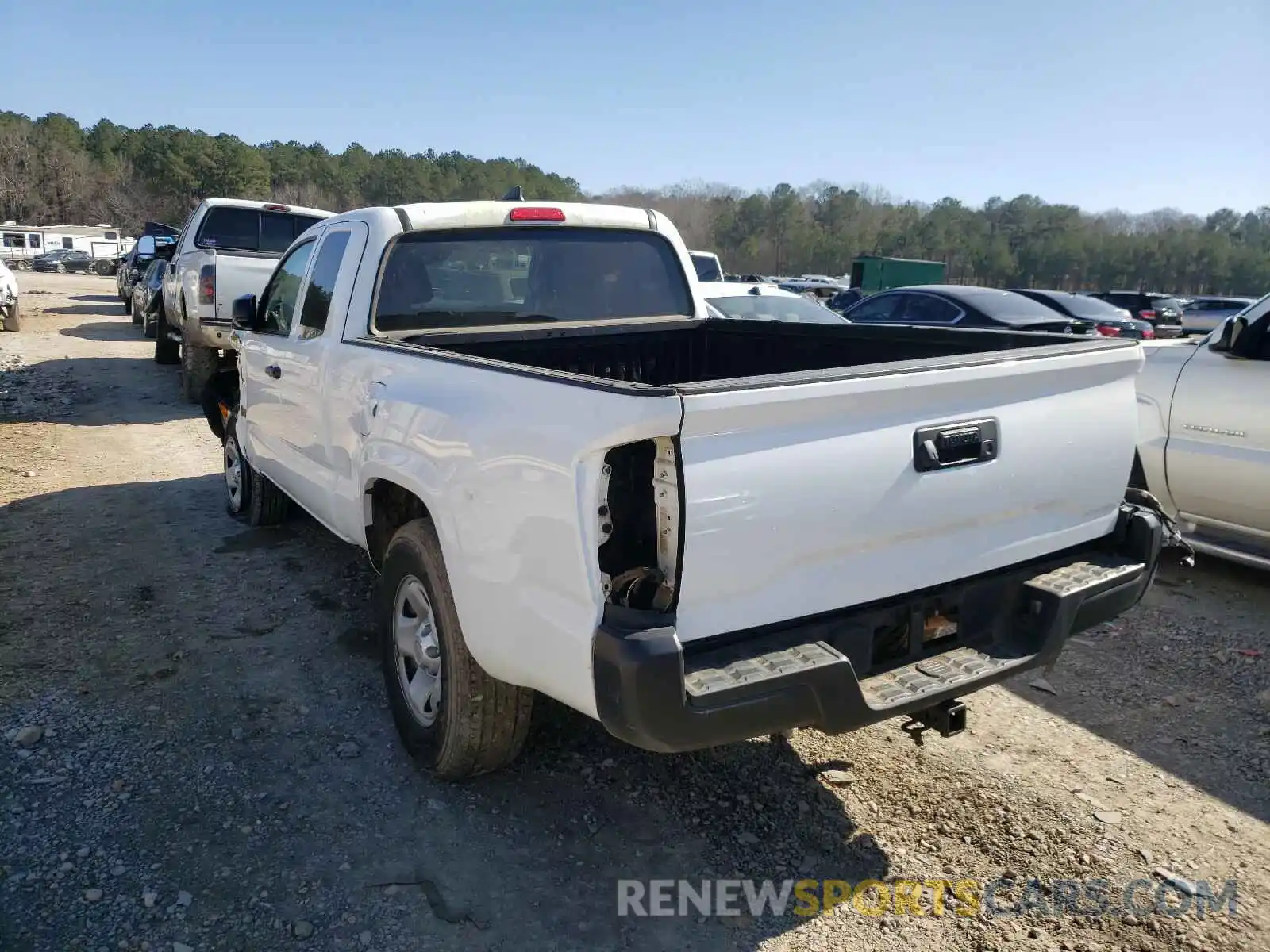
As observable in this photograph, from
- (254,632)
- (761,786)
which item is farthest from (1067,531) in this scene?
(254,632)

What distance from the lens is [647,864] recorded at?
9.52ft

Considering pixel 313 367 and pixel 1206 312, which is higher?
pixel 1206 312

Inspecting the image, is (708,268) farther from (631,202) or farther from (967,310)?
(631,202)

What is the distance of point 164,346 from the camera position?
14000 mm

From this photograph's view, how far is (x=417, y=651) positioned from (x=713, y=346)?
229 cm

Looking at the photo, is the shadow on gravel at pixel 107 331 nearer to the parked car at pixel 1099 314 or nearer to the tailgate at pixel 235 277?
the tailgate at pixel 235 277

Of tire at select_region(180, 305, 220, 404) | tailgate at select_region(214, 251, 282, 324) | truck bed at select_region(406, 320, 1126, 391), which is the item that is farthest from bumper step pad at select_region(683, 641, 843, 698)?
tire at select_region(180, 305, 220, 404)

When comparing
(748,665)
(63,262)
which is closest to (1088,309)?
(748,665)

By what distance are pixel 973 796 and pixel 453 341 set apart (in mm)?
2841

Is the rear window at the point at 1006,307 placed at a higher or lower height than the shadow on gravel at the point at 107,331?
higher

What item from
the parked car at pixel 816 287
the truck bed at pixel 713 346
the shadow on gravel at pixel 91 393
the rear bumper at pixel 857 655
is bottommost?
the shadow on gravel at pixel 91 393

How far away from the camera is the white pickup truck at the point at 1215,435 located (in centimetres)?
507

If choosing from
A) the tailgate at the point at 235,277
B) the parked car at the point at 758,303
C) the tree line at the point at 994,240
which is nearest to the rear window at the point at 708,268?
the parked car at the point at 758,303

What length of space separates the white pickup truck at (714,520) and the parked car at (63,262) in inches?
2557
